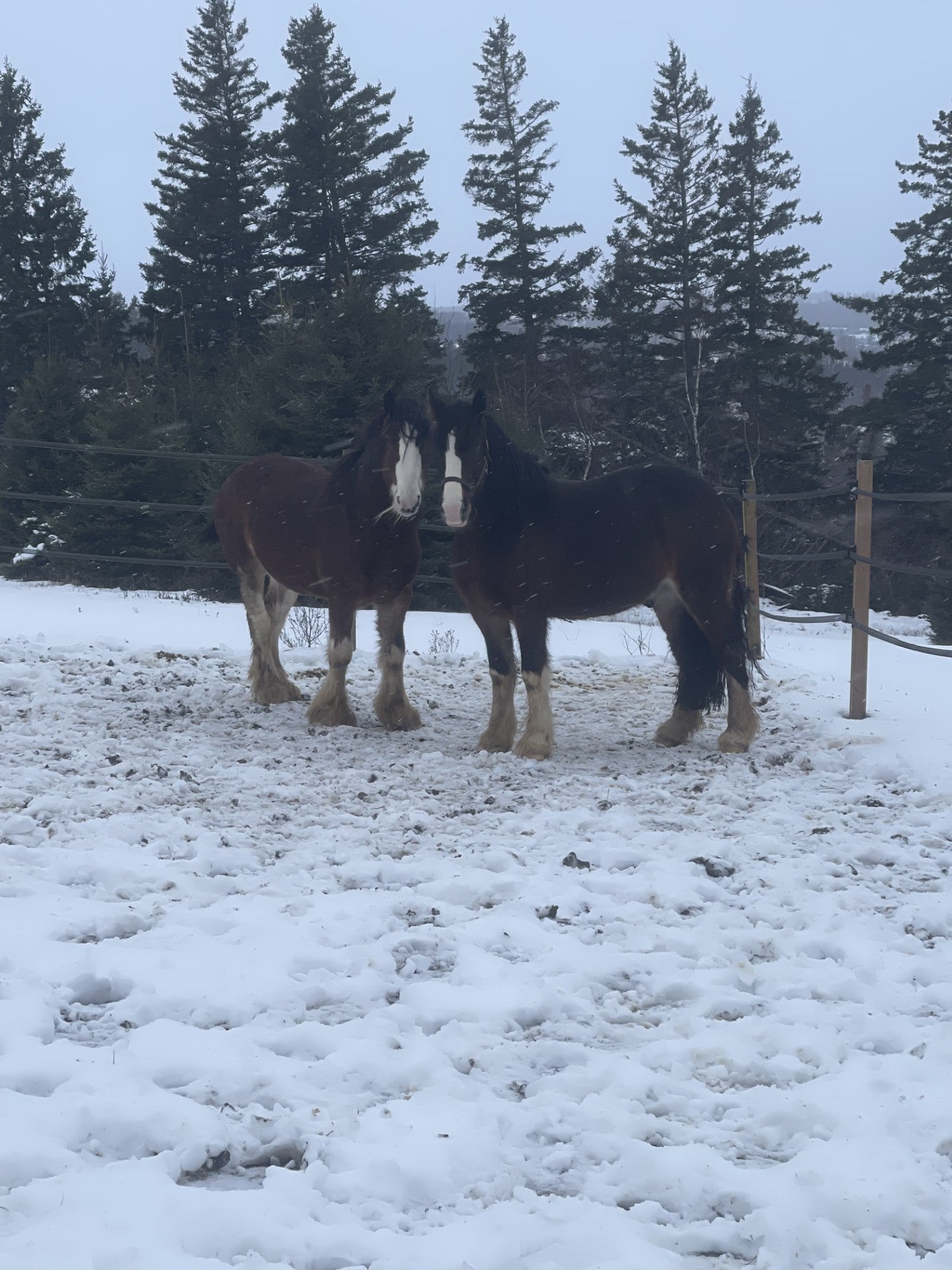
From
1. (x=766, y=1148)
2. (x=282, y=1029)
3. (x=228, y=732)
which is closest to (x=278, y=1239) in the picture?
(x=282, y=1029)

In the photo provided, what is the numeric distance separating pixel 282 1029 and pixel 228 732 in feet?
11.8

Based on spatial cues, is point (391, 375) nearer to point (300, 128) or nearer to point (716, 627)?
point (716, 627)

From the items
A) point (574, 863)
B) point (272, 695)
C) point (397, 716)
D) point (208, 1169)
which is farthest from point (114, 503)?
point (208, 1169)

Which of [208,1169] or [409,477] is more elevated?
[409,477]

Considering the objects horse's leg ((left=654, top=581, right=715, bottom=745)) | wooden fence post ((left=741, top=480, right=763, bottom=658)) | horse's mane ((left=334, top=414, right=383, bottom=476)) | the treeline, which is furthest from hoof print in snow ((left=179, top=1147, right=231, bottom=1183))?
the treeline

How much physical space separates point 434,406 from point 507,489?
595mm

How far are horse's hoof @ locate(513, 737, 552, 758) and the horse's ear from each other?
1744 mm

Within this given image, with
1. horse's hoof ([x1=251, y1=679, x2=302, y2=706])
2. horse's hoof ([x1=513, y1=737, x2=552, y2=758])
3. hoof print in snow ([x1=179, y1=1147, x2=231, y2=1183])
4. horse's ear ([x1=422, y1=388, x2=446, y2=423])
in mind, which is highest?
horse's ear ([x1=422, y1=388, x2=446, y2=423])

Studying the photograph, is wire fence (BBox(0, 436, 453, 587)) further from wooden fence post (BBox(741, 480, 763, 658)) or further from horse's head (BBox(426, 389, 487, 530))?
wooden fence post (BBox(741, 480, 763, 658))

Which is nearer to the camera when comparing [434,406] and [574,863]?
[574,863]

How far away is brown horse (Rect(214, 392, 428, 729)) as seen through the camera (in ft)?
19.3

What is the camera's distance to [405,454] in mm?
5758

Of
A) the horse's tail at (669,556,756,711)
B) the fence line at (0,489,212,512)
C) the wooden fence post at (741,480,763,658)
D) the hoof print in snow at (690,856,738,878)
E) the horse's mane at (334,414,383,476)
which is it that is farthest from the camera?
the fence line at (0,489,212,512)

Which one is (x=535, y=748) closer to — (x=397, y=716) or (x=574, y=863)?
(x=397, y=716)
